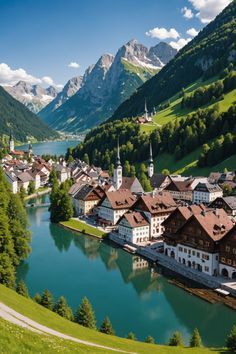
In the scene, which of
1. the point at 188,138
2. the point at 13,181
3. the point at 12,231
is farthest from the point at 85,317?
the point at 188,138

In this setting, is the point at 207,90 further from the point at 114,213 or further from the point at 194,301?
the point at 194,301

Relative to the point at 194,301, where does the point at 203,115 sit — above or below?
above

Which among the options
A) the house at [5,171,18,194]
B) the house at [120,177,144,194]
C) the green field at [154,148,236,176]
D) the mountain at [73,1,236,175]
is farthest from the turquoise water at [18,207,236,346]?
the mountain at [73,1,236,175]

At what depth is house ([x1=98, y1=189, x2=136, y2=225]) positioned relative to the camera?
288 feet

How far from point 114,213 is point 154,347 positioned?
55377mm

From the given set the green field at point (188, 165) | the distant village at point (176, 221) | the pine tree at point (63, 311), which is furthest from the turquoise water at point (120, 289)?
the green field at point (188, 165)

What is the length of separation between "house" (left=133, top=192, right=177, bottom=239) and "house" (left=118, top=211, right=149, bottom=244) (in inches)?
46.8

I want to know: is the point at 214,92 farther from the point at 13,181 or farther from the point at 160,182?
the point at 13,181

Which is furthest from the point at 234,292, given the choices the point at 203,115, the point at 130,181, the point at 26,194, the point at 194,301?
the point at 203,115

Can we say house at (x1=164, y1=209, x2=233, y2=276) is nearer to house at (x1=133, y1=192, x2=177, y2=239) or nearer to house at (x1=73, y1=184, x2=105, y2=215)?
house at (x1=133, y1=192, x2=177, y2=239)

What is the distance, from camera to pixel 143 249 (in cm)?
6975

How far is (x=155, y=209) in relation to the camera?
77.2m

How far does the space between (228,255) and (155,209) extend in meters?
23.9

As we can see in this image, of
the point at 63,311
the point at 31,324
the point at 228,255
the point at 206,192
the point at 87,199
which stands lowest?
→ the point at 63,311
